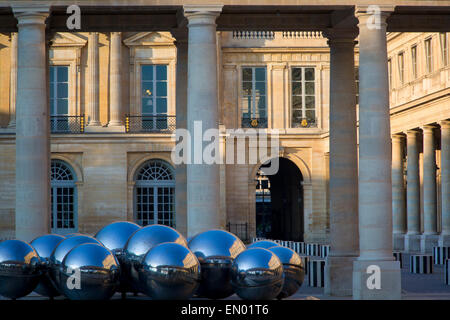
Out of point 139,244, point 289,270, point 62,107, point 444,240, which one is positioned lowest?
point 444,240

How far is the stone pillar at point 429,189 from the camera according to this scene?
159ft

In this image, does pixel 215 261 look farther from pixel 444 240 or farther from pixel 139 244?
pixel 444 240

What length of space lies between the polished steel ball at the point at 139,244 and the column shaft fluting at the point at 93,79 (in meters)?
38.2

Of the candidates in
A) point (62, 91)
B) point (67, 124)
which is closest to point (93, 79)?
point (62, 91)

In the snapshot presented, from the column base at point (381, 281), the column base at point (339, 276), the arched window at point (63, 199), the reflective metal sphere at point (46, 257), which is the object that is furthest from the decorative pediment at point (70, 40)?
the reflective metal sphere at point (46, 257)

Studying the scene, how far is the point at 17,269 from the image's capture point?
19062mm

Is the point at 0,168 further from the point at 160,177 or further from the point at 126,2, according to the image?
the point at 126,2

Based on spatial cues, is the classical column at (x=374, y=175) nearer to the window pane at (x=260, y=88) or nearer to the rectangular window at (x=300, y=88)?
the window pane at (x=260, y=88)

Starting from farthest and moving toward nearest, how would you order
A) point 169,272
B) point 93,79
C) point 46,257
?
point 93,79 < point 46,257 < point 169,272

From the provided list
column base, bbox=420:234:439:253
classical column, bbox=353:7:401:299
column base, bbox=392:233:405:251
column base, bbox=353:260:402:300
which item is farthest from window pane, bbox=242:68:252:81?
column base, bbox=353:260:402:300

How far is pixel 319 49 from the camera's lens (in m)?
58.7

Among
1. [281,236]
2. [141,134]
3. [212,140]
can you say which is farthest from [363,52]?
[281,236]

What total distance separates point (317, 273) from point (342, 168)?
4080 millimetres
